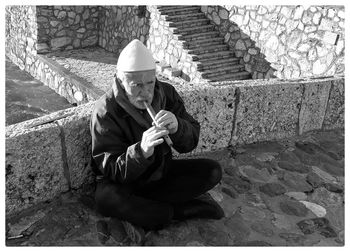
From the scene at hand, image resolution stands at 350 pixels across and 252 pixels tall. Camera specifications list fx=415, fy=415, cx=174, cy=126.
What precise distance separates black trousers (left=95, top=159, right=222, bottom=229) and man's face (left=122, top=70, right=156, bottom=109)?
1.73 feet

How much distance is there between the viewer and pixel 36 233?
2.55m

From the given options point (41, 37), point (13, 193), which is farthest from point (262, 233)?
point (41, 37)

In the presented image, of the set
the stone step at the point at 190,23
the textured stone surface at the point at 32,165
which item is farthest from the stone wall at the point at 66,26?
the textured stone surface at the point at 32,165

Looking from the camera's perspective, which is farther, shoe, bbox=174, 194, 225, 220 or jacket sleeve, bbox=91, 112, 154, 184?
shoe, bbox=174, 194, 225, 220

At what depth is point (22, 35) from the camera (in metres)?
11.0

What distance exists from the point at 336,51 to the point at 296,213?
4.00m

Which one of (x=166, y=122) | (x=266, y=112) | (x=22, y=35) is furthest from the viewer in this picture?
(x=22, y=35)

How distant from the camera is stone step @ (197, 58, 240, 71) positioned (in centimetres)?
832

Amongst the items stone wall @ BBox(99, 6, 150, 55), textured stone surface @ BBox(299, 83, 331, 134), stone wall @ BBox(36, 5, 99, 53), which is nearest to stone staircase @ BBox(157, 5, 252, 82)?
stone wall @ BBox(99, 6, 150, 55)

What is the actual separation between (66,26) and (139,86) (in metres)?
8.71

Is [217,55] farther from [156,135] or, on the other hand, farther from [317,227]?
[156,135]

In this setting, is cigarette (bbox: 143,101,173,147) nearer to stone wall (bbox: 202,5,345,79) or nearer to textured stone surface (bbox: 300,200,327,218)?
textured stone surface (bbox: 300,200,327,218)

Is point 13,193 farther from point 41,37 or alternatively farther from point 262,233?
point 41,37

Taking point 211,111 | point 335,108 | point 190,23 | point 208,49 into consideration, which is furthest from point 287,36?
point 211,111
